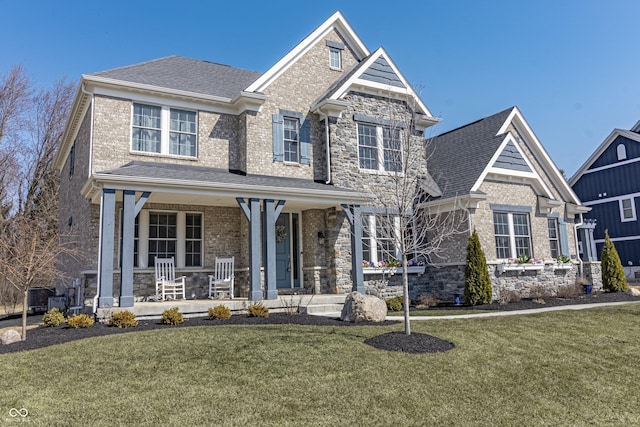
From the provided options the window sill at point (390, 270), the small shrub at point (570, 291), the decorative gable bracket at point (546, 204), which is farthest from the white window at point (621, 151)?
the window sill at point (390, 270)

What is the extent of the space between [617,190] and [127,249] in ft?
88.7

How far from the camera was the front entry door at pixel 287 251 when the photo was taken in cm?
1409

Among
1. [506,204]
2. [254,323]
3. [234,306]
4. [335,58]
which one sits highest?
[335,58]

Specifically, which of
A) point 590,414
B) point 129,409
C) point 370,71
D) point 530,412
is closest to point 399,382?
point 530,412

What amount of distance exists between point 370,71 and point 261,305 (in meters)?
8.73

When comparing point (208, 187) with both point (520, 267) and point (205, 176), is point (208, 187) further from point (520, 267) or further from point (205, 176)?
point (520, 267)

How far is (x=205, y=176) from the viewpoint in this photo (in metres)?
11.9

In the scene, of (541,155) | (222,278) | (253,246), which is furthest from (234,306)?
(541,155)

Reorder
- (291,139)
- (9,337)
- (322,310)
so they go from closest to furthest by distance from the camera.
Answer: (9,337) < (322,310) < (291,139)

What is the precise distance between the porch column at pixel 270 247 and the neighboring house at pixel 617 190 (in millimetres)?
19966

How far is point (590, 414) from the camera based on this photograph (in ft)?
16.5

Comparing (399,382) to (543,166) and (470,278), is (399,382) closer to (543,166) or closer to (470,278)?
(470,278)

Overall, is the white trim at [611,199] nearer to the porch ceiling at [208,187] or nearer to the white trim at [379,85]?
the white trim at [379,85]

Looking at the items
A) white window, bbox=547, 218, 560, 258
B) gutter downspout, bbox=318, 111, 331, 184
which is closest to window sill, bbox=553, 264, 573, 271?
white window, bbox=547, 218, 560, 258
